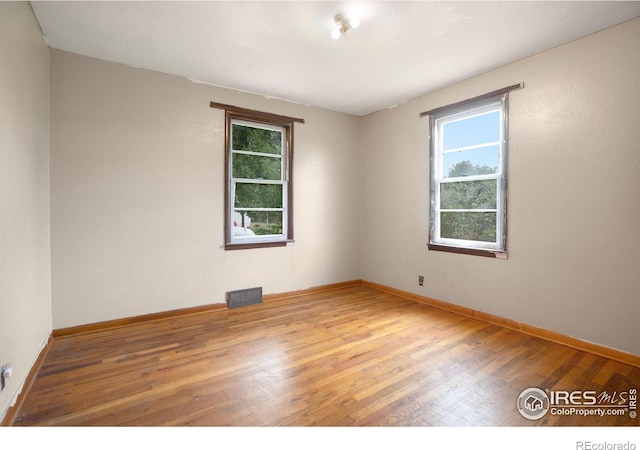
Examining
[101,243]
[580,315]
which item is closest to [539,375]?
[580,315]

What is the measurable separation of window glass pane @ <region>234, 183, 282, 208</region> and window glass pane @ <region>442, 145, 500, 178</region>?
219 centimetres

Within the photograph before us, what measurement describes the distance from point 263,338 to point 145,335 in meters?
1.14

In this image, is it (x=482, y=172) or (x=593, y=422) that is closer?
(x=593, y=422)

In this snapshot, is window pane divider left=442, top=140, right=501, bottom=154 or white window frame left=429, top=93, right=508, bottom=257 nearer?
white window frame left=429, top=93, right=508, bottom=257

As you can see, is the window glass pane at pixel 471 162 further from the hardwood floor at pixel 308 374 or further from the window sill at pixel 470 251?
the hardwood floor at pixel 308 374

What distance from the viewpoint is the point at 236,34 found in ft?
8.34

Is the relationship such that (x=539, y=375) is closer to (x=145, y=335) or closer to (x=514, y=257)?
(x=514, y=257)

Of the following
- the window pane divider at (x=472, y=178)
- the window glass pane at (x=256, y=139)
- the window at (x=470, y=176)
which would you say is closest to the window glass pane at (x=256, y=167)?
the window glass pane at (x=256, y=139)

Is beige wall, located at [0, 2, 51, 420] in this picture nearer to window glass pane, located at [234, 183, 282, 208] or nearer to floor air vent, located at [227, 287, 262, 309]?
floor air vent, located at [227, 287, 262, 309]

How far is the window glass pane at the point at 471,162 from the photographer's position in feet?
10.7

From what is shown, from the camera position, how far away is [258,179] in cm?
397

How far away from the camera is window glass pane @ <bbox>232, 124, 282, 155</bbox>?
3.83 meters

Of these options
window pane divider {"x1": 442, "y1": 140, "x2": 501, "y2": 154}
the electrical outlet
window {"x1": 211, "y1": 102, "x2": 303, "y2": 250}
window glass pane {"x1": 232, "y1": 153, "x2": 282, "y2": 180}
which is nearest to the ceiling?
window {"x1": 211, "y1": 102, "x2": 303, "y2": 250}
